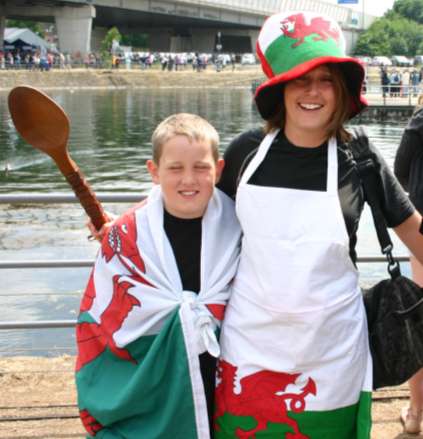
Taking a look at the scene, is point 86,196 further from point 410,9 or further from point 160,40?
point 410,9

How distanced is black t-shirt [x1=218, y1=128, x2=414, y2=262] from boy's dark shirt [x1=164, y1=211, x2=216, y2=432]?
0.25 meters

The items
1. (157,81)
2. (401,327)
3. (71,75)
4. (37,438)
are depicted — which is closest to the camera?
(401,327)

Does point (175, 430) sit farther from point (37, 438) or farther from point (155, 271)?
point (37, 438)

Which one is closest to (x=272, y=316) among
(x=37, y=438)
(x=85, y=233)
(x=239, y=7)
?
(x=37, y=438)

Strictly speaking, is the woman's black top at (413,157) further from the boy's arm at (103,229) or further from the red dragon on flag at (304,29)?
the boy's arm at (103,229)

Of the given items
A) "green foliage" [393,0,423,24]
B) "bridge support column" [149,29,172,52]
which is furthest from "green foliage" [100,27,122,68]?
"green foliage" [393,0,423,24]

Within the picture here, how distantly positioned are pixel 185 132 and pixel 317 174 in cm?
44

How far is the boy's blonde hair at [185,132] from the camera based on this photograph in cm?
250

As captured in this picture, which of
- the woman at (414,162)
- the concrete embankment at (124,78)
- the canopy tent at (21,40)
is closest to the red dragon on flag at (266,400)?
the woman at (414,162)

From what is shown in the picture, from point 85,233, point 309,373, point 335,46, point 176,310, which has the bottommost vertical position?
point 85,233

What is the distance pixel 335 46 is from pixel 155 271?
91 cm

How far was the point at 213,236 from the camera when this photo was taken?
254 centimetres

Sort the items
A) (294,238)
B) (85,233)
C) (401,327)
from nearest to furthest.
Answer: (294,238) → (401,327) → (85,233)

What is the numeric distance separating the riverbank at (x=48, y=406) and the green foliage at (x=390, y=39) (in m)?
111
